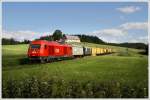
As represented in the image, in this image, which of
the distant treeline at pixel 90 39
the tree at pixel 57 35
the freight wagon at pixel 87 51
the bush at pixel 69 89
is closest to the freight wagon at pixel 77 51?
the freight wagon at pixel 87 51

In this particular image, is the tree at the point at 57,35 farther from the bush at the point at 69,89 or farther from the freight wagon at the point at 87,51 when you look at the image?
the bush at the point at 69,89

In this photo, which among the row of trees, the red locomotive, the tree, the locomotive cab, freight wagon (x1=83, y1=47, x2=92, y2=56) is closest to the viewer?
the row of trees

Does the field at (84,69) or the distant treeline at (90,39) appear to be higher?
the distant treeline at (90,39)

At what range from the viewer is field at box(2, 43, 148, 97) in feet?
41.7

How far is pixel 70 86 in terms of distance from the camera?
12.4 metres

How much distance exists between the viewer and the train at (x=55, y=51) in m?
14.2

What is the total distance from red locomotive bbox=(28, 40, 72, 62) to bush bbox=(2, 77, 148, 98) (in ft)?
6.32

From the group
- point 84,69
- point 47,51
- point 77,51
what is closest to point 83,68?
point 84,69

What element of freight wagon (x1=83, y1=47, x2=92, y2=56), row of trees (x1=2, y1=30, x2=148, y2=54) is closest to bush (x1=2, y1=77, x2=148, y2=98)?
row of trees (x1=2, y1=30, x2=148, y2=54)

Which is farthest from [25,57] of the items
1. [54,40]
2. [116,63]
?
[116,63]

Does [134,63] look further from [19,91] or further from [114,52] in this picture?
[19,91]

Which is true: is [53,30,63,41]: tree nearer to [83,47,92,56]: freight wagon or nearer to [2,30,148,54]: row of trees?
[2,30,148,54]: row of trees

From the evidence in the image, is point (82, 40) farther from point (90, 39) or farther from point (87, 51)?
point (87, 51)

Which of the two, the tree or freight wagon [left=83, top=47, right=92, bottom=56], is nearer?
the tree
